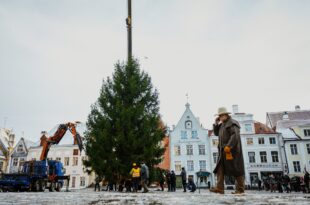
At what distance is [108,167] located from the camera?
1616 cm

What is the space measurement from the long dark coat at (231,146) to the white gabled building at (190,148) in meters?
34.9

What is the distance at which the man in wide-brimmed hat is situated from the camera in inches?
222

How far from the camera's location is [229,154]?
5.65 metres

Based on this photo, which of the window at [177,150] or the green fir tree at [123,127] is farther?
the window at [177,150]

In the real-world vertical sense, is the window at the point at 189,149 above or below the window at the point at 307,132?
below

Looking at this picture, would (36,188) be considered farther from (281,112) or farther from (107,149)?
(281,112)

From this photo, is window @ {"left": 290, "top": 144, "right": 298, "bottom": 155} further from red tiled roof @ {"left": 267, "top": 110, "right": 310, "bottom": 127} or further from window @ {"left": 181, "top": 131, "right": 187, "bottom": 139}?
window @ {"left": 181, "top": 131, "right": 187, "bottom": 139}

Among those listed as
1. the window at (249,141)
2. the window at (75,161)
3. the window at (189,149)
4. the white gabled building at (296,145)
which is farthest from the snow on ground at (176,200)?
the window at (75,161)

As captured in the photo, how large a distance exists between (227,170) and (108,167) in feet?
38.1

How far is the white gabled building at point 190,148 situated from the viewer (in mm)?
40562

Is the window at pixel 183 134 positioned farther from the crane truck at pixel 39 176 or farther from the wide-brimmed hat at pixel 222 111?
the wide-brimmed hat at pixel 222 111

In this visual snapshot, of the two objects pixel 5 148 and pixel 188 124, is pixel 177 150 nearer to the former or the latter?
pixel 188 124

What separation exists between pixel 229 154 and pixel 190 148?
37031mm

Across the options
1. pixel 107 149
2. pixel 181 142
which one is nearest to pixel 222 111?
pixel 107 149
